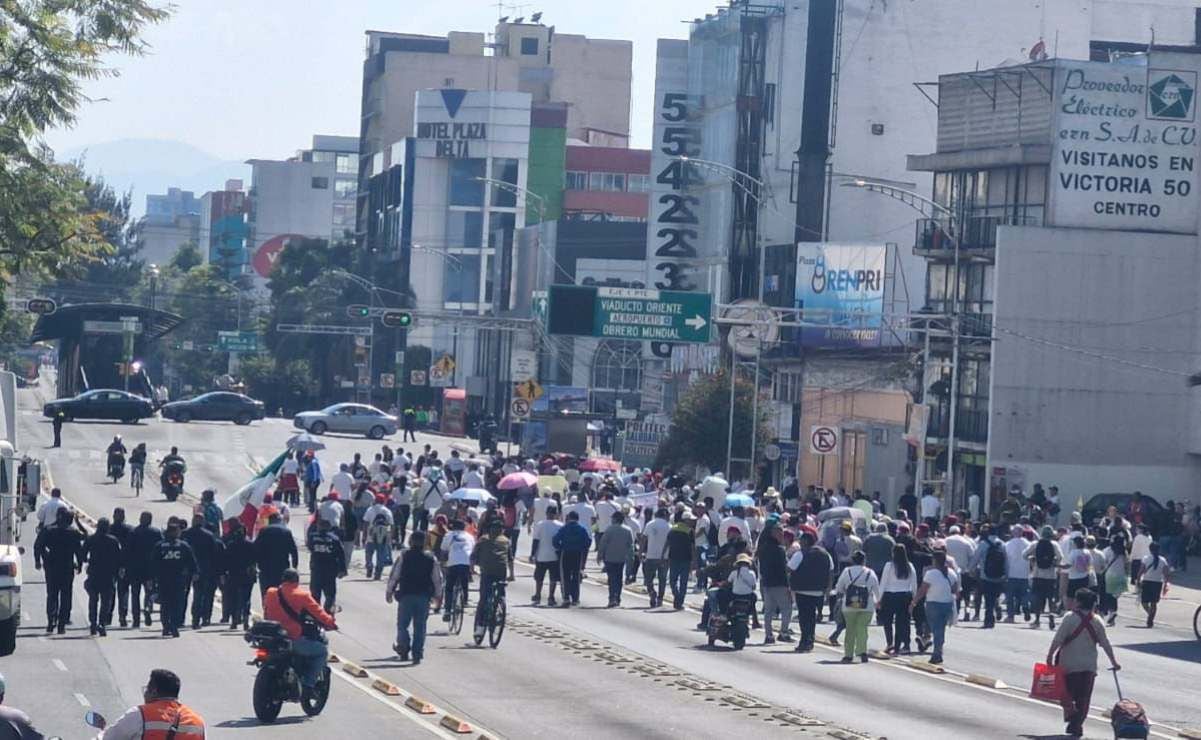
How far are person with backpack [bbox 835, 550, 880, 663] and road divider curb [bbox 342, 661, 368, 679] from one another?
647 centimetres

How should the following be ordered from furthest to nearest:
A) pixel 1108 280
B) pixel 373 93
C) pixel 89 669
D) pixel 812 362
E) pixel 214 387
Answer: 1. pixel 373 93
2. pixel 214 387
3. pixel 812 362
4. pixel 1108 280
5. pixel 89 669

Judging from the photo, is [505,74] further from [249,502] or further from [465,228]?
[249,502]

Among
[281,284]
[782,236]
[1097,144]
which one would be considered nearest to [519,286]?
A: [281,284]

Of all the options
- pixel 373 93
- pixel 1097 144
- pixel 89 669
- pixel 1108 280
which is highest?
pixel 373 93

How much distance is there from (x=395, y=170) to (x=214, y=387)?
1965cm

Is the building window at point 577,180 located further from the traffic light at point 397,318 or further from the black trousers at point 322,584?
the black trousers at point 322,584

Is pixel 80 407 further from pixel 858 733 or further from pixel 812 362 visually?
pixel 858 733

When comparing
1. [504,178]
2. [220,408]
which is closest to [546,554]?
[220,408]

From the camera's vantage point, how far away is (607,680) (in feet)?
74.6

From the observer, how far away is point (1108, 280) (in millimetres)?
58875

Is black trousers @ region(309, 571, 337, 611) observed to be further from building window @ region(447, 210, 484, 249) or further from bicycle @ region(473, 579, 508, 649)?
building window @ region(447, 210, 484, 249)

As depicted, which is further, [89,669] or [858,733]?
[89,669]

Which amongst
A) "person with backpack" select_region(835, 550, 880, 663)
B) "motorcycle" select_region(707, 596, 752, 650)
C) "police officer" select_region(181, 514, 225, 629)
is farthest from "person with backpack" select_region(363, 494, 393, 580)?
"person with backpack" select_region(835, 550, 880, 663)

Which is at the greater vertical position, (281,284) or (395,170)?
(395,170)
